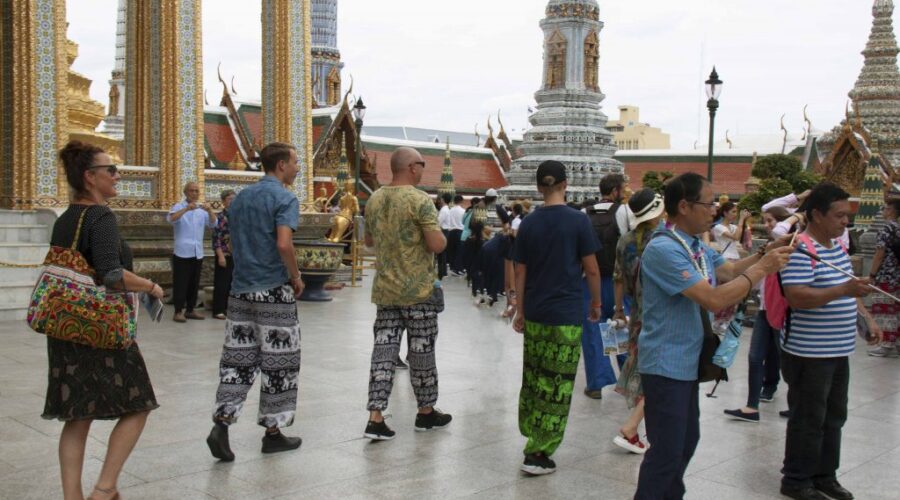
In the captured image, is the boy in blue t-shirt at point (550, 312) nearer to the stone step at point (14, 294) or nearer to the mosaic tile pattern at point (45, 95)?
the stone step at point (14, 294)

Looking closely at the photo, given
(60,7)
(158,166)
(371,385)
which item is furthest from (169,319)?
(371,385)

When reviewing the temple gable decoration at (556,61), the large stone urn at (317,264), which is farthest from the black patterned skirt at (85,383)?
the temple gable decoration at (556,61)

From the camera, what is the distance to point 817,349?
4.70 m

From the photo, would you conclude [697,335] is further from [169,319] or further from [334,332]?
[169,319]

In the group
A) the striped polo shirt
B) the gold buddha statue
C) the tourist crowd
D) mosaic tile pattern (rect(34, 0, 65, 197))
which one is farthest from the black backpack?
the gold buddha statue

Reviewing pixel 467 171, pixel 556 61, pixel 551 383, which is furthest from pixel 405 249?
pixel 467 171

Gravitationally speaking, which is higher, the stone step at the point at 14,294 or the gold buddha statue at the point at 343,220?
the gold buddha statue at the point at 343,220

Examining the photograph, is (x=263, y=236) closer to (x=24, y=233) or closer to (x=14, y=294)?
(x=14, y=294)

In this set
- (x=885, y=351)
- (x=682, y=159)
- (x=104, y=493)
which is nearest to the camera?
(x=104, y=493)

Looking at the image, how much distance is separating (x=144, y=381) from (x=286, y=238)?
4.27 feet

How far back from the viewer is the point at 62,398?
13.2 ft

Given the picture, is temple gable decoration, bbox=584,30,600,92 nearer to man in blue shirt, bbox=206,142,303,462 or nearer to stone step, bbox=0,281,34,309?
stone step, bbox=0,281,34,309

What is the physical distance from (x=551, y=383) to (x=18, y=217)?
338 inches

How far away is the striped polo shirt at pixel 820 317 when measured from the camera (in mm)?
4656
